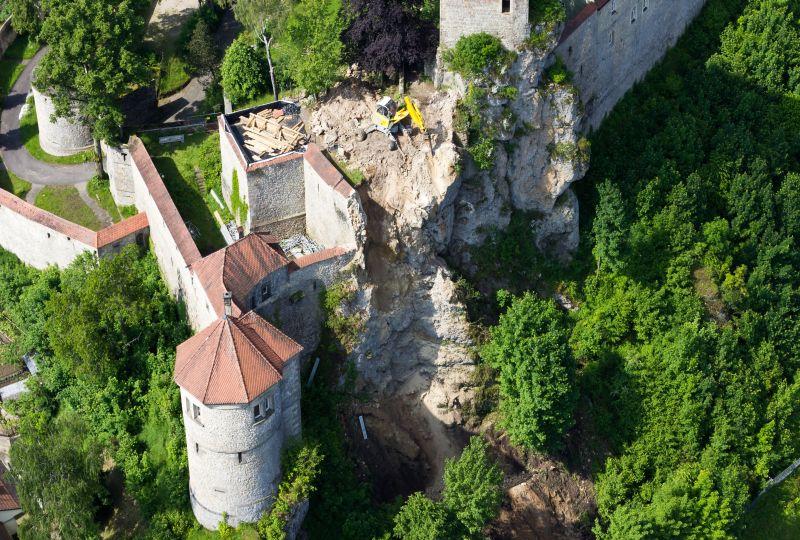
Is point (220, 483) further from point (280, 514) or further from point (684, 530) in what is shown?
point (684, 530)

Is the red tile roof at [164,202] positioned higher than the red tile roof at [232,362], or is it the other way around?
the red tile roof at [232,362]

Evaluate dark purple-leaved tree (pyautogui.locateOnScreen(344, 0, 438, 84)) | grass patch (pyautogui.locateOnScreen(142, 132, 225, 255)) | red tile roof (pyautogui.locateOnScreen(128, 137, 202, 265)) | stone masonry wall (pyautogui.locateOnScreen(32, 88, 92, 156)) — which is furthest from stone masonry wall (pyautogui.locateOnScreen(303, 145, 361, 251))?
stone masonry wall (pyautogui.locateOnScreen(32, 88, 92, 156))

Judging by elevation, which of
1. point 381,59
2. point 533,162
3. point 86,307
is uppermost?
point 381,59

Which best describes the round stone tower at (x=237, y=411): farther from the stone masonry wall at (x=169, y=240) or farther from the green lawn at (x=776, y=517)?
the green lawn at (x=776, y=517)

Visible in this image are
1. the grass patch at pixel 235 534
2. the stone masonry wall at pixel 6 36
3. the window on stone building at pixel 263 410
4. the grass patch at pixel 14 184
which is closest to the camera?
the window on stone building at pixel 263 410

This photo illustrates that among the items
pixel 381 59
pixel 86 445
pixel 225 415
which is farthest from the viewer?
pixel 381 59

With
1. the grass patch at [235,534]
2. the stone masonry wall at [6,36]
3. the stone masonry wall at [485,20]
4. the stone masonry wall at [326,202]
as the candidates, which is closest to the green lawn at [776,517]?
the stone masonry wall at [326,202]

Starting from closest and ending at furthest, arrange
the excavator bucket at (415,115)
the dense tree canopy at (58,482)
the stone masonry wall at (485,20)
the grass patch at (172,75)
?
the dense tree canopy at (58,482)
the stone masonry wall at (485,20)
the excavator bucket at (415,115)
the grass patch at (172,75)

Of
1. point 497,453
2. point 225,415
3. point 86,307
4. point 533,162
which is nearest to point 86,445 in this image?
point 86,307

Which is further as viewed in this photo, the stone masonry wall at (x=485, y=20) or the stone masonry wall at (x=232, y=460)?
the stone masonry wall at (x=485, y=20)
